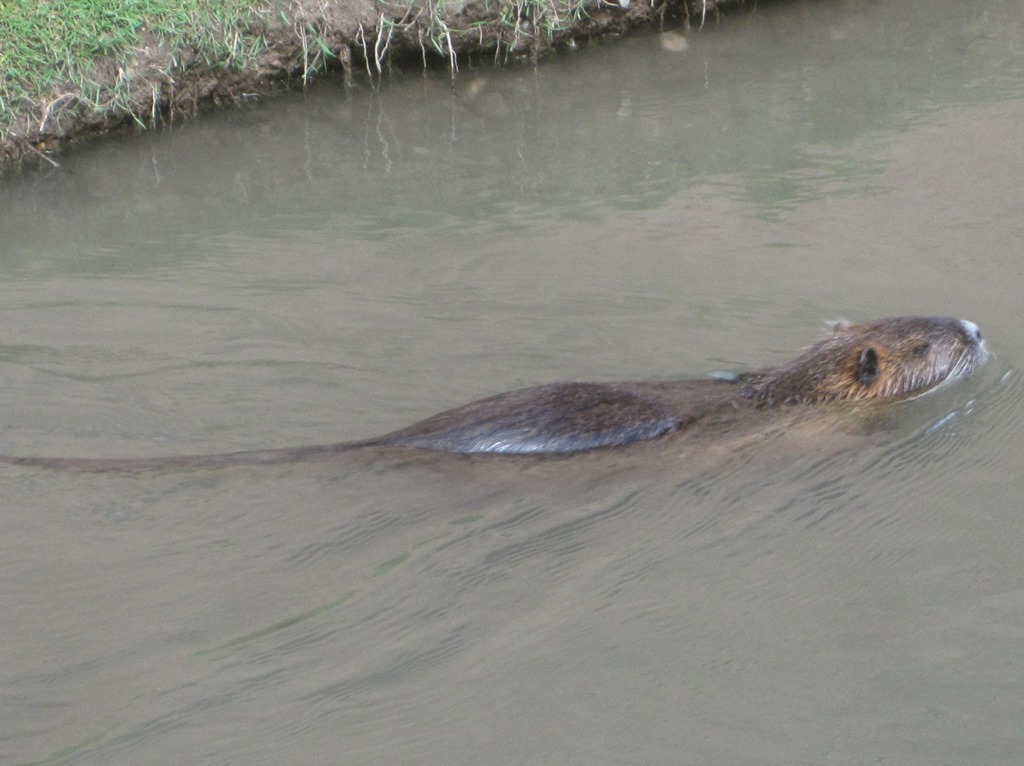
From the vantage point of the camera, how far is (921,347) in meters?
4.33

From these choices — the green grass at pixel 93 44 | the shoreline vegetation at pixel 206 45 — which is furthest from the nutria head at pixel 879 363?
the green grass at pixel 93 44

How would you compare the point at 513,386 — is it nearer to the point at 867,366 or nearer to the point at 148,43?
the point at 867,366

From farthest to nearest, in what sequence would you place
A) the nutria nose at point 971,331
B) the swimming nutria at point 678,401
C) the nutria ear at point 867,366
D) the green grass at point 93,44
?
the green grass at point 93,44, the nutria nose at point 971,331, the nutria ear at point 867,366, the swimming nutria at point 678,401

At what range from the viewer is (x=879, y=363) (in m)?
4.29

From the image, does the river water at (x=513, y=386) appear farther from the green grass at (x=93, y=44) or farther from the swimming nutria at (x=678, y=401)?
the green grass at (x=93, y=44)

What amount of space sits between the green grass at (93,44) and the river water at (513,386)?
0.98ft

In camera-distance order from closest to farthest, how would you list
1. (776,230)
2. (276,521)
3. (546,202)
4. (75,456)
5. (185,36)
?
(276,521)
(75,456)
(776,230)
(546,202)
(185,36)

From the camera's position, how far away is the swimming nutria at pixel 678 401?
379 cm

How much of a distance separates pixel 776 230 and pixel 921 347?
1.12 meters

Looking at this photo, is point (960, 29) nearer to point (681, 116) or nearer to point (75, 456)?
point (681, 116)

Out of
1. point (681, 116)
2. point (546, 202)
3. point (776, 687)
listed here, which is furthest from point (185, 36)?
point (776, 687)

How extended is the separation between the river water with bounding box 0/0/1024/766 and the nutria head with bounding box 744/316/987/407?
0.33 feet

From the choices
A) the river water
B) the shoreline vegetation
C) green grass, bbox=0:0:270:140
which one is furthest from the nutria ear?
green grass, bbox=0:0:270:140

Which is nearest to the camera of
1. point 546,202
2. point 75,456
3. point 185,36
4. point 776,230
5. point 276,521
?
point 276,521
